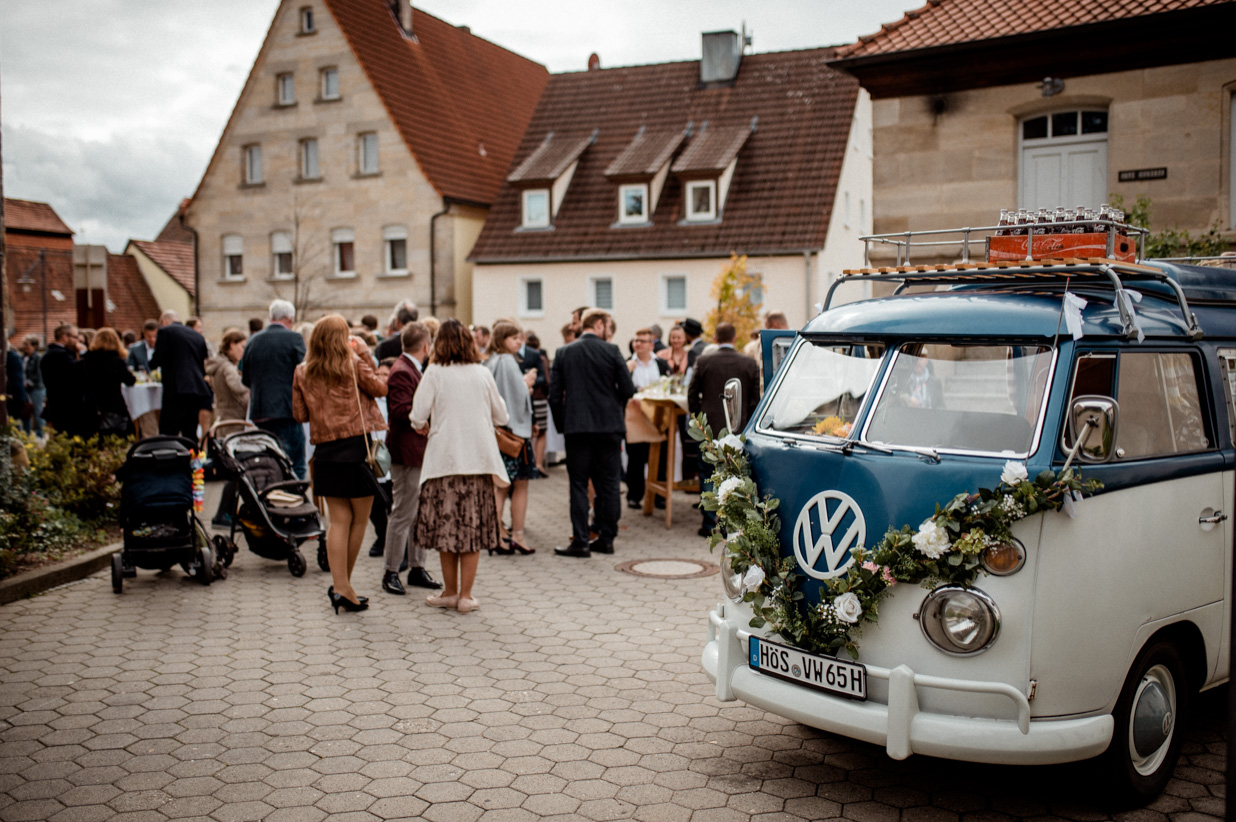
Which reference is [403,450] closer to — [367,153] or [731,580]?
[731,580]

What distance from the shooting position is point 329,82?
35719 mm

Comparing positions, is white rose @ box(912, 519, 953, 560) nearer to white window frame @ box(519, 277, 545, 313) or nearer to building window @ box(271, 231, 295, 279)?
white window frame @ box(519, 277, 545, 313)

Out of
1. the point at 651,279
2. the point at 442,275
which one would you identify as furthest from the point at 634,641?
the point at 442,275

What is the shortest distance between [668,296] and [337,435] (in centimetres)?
2466

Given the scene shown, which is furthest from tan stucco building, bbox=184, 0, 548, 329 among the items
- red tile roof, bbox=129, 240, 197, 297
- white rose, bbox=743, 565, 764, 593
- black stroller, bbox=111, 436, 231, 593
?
white rose, bbox=743, 565, 764, 593

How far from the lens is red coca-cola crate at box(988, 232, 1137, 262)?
222 inches

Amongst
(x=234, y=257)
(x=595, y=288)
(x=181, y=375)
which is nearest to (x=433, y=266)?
(x=595, y=288)

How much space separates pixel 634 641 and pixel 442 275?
28.4m

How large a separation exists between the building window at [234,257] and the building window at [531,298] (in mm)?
11030

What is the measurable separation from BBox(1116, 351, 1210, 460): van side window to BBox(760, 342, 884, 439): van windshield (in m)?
1.10

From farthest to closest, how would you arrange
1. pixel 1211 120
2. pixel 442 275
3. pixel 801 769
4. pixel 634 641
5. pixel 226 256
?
pixel 226 256
pixel 442 275
pixel 1211 120
pixel 634 641
pixel 801 769

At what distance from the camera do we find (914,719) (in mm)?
4238

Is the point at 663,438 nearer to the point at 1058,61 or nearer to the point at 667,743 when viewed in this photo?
the point at 667,743

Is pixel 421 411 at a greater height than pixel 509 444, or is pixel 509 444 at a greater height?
pixel 421 411
